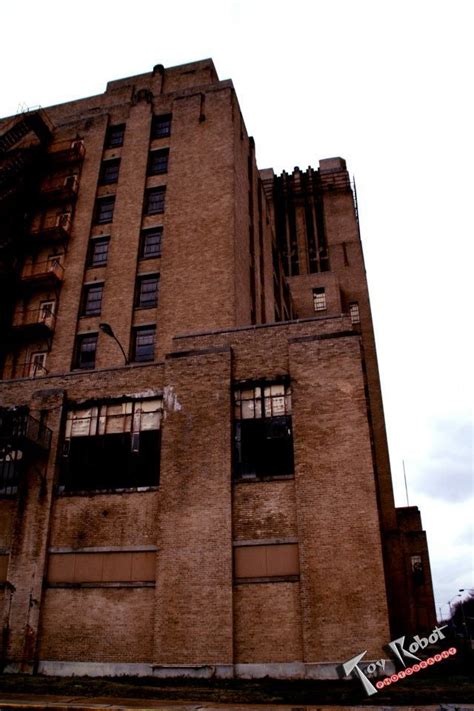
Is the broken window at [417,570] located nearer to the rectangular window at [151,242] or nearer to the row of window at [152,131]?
the rectangular window at [151,242]

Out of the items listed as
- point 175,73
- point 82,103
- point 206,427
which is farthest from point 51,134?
point 206,427

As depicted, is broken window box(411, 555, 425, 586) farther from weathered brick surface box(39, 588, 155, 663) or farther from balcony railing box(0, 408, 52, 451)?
balcony railing box(0, 408, 52, 451)

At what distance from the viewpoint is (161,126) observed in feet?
116

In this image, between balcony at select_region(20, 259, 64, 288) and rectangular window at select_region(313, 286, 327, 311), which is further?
rectangular window at select_region(313, 286, 327, 311)

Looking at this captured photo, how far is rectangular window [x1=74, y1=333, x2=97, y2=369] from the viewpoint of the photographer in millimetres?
29000

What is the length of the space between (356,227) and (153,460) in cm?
3845

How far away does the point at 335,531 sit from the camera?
1866 centimetres

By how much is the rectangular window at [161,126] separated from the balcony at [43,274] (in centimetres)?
1025

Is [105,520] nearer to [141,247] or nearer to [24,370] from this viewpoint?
[24,370]

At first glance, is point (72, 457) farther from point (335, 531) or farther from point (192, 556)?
point (335, 531)

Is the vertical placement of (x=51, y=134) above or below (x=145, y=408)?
above

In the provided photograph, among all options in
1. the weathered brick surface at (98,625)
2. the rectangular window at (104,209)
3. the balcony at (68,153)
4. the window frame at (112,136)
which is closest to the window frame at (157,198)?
the rectangular window at (104,209)

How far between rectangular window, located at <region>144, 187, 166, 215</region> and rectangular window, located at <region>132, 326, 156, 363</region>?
24.5 feet

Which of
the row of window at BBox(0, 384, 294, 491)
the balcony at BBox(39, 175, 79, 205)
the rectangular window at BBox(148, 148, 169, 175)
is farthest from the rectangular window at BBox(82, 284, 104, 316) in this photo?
the row of window at BBox(0, 384, 294, 491)
